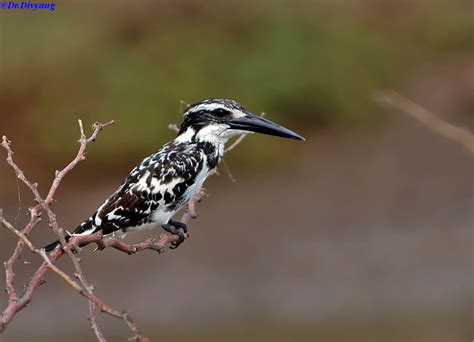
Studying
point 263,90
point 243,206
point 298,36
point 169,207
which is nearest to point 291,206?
point 243,206

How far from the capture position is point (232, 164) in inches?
365

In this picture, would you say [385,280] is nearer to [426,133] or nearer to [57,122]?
[426,133]

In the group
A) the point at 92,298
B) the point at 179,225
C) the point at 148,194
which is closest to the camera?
the point at 92,298

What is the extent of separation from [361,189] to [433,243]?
34.8 inches

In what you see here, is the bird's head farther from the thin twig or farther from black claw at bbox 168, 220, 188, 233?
the thin twig

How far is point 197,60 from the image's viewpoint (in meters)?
9.76

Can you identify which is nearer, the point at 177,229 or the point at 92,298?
the point at 92,298

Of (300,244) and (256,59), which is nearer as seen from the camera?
(300,244)

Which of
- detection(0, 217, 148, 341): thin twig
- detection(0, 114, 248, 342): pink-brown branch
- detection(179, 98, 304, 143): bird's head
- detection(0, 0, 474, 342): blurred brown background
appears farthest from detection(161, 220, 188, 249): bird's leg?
detection(0, 0, 474, 342): blurred brown background

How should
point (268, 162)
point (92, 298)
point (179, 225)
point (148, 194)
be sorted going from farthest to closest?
point (268, 162) < point (179, 225) < point (148, 194) < point (92, 298)

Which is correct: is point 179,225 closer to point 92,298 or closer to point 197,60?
point 92,298

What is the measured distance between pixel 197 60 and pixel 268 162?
1.11 metres

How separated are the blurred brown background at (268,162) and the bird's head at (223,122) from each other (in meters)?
3.74

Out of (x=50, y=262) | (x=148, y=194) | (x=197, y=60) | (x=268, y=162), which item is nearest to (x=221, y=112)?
(x=148, y=194)
